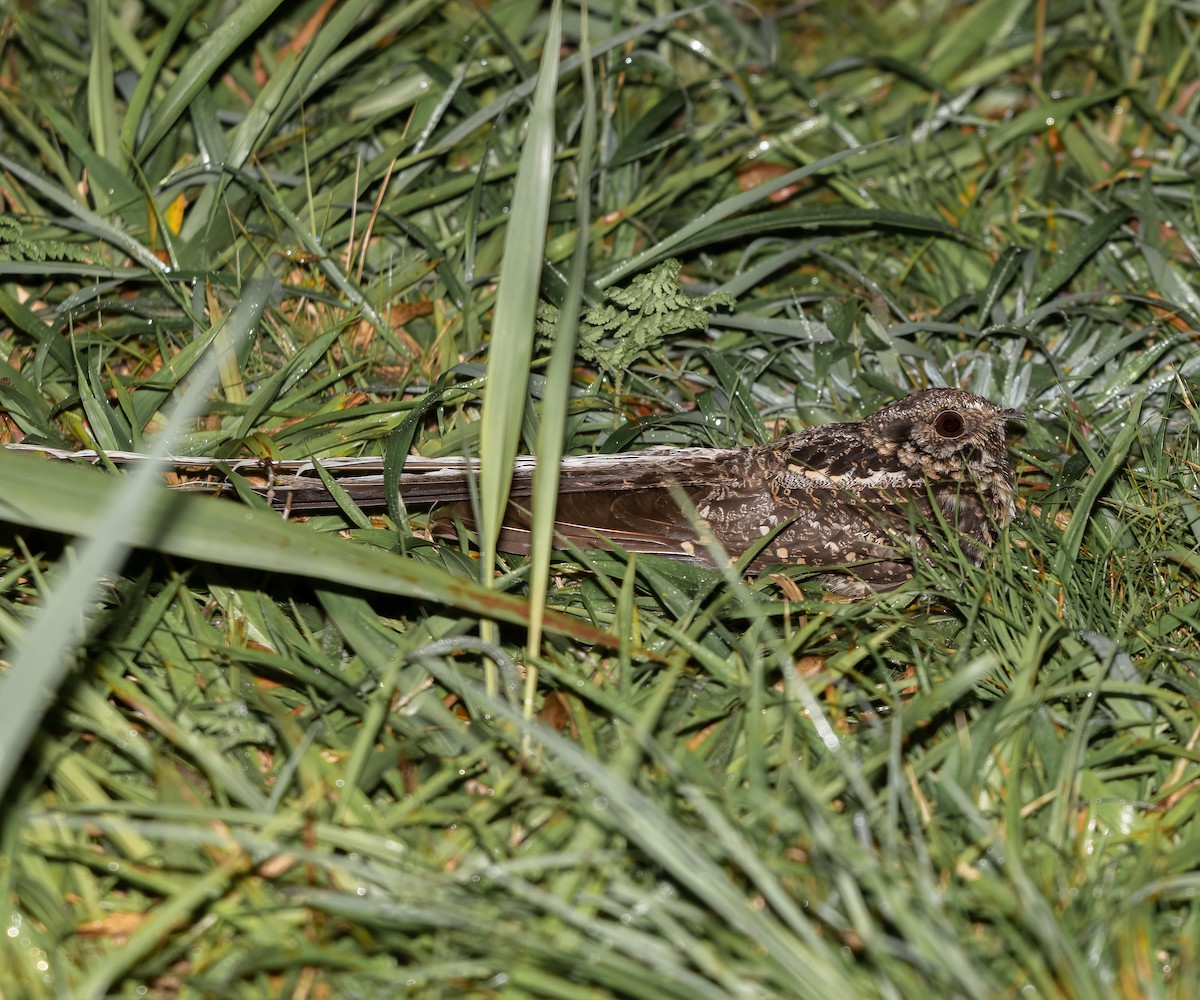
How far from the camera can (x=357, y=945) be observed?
184cm

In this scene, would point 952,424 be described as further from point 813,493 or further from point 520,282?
Answer: point 520,282

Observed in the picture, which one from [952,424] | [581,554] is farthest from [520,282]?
[952,424]

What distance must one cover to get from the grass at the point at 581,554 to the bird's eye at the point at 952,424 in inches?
10.7

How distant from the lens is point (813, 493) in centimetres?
306

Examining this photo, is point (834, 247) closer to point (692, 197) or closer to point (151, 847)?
point (692, 197)

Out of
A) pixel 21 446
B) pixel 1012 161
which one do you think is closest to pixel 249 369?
pixel 21 446

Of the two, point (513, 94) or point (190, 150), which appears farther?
point (190, 150)

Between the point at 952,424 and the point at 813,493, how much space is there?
0.42 meters

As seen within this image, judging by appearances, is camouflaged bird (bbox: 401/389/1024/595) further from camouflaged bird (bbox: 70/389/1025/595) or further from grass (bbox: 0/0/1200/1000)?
A: grass (bbox: 0/0/1200/1000)

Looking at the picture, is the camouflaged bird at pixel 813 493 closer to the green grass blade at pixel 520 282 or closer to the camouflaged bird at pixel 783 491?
the camouflaged bird at pixel 783 491

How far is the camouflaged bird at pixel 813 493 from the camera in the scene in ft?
9.48

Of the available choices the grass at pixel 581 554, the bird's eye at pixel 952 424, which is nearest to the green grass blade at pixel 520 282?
the grass at pixel 581 554

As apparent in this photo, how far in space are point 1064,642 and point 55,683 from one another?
2029 millimetres

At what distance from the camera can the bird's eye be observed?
307 cm
